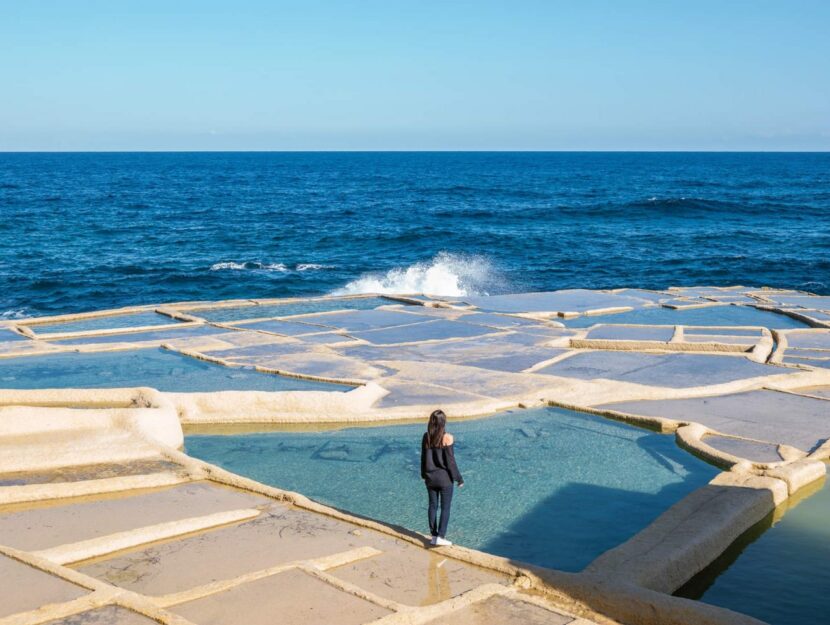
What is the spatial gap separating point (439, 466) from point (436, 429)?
284mm

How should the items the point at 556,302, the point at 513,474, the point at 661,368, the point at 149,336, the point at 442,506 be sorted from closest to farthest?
1. the point at 442,506
2. the point at 513,474
3. the point at 661,368
4. the point at 149,336
5. the point at 556,302

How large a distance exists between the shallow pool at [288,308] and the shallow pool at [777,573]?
10595mm

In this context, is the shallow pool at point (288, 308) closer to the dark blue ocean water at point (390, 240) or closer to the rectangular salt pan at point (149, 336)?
the rectangular salt pan at point (149, 336)

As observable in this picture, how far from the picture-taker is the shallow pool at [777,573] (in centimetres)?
608

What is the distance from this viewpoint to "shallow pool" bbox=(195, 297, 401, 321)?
1669 centimetres

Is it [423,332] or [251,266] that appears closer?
[423,332]

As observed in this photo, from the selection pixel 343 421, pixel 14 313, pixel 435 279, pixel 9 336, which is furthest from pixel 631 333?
pixel 14 313

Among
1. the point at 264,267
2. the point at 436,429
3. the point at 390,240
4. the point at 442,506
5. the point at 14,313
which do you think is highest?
the point at 436,429

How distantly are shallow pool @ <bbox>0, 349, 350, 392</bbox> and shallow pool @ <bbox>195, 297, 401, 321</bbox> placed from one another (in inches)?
139

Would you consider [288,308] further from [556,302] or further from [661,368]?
[661,368]

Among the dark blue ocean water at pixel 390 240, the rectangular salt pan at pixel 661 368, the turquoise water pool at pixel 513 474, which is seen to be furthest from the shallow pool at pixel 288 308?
the dark blue ocean water at pixel 390 240

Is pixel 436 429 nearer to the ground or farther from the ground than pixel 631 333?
farther from the ground

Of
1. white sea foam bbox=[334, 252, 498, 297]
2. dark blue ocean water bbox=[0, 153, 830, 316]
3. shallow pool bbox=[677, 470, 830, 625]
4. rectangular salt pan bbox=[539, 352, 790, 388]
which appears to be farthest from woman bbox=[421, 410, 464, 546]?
dark blue ocean water bbox=[0, 153, 830, 316]

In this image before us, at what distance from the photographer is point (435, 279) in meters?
31.5
